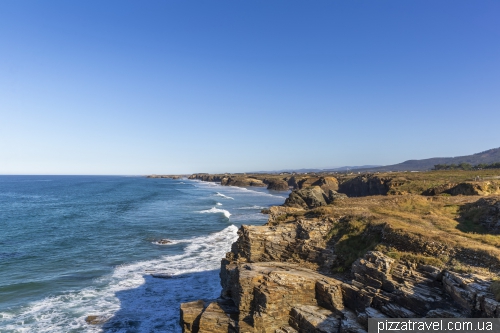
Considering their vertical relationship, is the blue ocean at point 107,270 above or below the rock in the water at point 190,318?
below

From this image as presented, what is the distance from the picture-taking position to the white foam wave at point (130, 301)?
19.3m

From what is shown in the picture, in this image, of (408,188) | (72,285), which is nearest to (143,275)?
(72,285)

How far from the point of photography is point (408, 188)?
52344 millimetres

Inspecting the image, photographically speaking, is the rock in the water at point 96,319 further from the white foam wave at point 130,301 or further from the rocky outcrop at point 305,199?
the rocky outcrop at point 305,199

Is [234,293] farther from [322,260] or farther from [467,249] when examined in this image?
[467,249]

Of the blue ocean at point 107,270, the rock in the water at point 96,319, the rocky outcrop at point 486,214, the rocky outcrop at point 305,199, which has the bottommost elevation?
the rock in the water at point 96,319

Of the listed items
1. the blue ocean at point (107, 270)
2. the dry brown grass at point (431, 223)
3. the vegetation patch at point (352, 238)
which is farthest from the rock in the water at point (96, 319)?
the dry brown grass at point (431, 223)

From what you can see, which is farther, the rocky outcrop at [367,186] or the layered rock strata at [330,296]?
the rocky outcrop at [367,186]

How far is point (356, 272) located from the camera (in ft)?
49.4

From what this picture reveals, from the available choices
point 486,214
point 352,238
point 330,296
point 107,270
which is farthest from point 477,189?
point 107,270

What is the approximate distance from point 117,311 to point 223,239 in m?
20.1

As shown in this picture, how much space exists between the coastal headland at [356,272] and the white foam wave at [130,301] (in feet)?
17.7

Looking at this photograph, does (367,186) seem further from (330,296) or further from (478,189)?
(330,296)

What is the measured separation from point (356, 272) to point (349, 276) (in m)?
0.88
